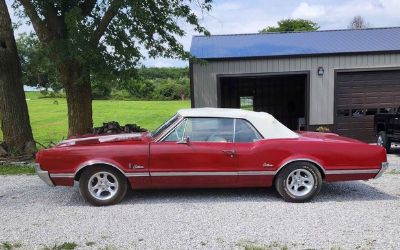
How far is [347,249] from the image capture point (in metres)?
4.89

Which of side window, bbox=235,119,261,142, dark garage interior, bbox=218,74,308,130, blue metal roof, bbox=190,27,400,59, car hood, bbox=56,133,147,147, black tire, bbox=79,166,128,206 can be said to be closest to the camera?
black tire, bbox=79,166,128,206

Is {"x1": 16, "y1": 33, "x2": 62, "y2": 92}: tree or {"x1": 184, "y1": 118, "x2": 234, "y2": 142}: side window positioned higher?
{"x1": 16, "y1": 33, "x2": 62, "y2": 92}: tree

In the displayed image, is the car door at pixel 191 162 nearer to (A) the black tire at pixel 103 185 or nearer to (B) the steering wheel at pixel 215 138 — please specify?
(B) the steering wheel at pixel 215 138

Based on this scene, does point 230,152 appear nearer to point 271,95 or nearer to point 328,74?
point 328,74

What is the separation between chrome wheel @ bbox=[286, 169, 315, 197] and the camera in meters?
6.86

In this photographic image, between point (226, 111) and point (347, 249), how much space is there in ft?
9.94

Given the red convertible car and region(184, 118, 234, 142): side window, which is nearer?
the red convertible car

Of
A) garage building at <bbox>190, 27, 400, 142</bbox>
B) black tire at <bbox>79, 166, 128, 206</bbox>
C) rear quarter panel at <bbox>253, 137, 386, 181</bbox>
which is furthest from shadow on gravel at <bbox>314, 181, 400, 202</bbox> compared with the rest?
garage building at <bbox>190, 27, 400, 142</bbox>

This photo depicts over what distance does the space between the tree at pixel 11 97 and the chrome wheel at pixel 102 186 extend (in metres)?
5.66

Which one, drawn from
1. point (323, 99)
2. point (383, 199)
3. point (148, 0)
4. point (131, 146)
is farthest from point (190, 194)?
point (323, 99)

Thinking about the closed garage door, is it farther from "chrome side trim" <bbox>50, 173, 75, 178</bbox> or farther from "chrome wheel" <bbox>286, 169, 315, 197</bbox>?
"chrome side trim" <bbox>50, 173, 75, 178</bbox>

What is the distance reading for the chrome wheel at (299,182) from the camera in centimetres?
686

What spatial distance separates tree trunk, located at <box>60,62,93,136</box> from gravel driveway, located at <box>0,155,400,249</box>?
14.8 ft

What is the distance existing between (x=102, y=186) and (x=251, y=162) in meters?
2.23
